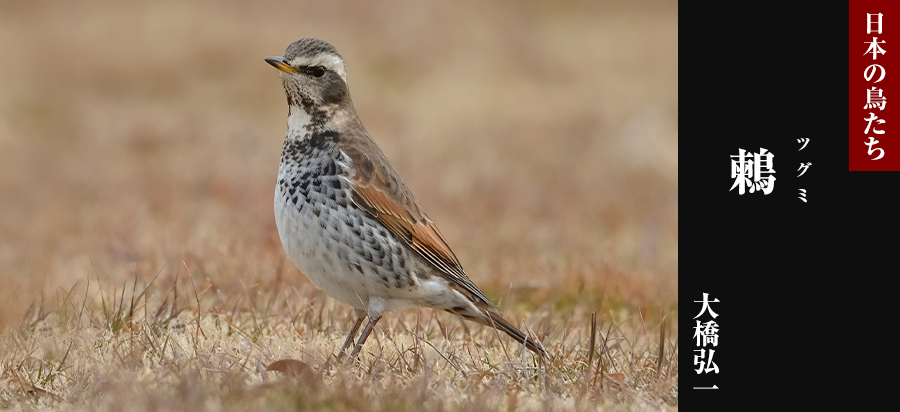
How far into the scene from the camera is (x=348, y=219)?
598 centimetres

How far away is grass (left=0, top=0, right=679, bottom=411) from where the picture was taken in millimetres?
5121

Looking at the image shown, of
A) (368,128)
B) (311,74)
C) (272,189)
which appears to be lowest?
(272,189)

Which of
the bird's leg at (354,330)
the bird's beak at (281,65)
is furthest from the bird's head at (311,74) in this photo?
the bird's leg at (354,330)

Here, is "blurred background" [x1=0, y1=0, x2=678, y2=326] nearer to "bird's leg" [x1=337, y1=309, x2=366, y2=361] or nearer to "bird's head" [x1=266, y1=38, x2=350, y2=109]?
"bird's leg" [x1=337, y1=309, x2=366, y2=361]

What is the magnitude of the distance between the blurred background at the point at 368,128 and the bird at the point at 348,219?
4.10 ft

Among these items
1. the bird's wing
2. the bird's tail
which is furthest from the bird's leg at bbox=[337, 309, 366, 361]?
the bird's tail

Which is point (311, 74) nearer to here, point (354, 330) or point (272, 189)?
point (354, 330)

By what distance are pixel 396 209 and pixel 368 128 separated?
9.54 metres

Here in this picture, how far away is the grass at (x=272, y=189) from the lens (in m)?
5.12

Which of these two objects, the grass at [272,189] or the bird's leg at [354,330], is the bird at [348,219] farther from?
the grass at [272,189]

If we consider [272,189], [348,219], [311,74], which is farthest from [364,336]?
[272,189]

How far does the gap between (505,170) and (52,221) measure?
18.4ft

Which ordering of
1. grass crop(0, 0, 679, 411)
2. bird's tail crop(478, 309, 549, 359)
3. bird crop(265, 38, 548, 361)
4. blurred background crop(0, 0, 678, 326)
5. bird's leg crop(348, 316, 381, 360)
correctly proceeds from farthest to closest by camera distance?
1. blurred background crop(0, 0, 678, 326)
2. bird crop(265, 38, 548, 361)
3. bird's tail crop(478, 309, 549, 359)
4. bird's leg crop(348, 316, 381, 360)
5. grass crop(0, 0, 679, 411)

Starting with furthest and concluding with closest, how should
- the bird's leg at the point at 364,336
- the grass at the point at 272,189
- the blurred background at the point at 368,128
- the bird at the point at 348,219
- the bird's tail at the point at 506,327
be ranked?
the blurred background at the point at 368,128 < the bird at the point at 348,219 < the bird's tail at the point at 506,327 < the bird's leg at the point at 364,336 < the grass at the point at 272,189
